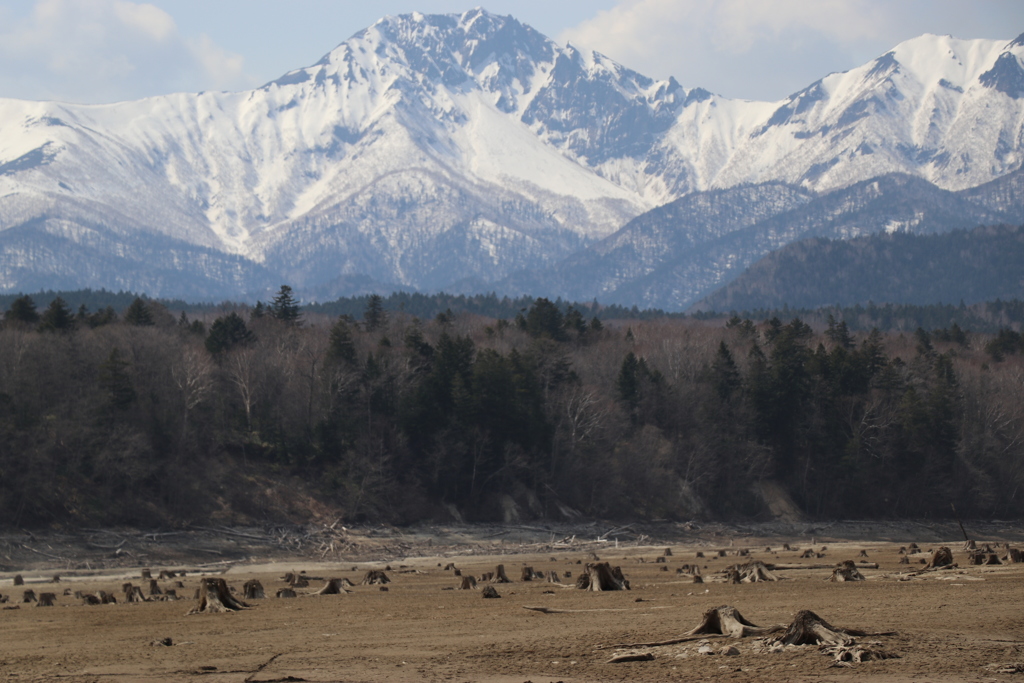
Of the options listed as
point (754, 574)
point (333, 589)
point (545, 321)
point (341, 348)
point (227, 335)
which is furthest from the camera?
point (545, 321)

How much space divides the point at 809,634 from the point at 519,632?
670 cm

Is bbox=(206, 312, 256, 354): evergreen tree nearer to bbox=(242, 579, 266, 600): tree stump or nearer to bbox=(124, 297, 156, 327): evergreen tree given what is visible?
bbox=(124, 297, 156, 327): evergreen tree

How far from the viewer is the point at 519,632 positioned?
23.1 meters

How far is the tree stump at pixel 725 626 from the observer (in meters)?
19.6

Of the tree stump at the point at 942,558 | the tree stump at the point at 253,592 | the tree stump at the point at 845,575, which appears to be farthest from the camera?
the tree stump at the point at 942,558

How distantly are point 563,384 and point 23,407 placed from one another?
42027 millimetres

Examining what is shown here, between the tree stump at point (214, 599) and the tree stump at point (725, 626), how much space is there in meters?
14.2

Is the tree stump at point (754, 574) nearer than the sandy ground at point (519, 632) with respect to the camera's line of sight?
No

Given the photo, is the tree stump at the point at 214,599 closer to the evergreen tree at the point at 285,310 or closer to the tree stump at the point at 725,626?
the tree stump at the point at 725,626

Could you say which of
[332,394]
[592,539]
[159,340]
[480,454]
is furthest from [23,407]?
[592,539]

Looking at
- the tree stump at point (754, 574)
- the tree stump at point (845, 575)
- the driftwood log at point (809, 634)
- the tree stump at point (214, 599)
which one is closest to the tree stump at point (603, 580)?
the tree stump at point (754, 574)

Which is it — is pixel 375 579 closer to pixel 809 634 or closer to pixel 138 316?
pixel 809 634

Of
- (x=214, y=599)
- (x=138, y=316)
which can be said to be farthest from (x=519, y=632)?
(x=138, y=316)

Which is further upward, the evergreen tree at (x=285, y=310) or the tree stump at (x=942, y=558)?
the evergreen tree at (x=285, y=310)
